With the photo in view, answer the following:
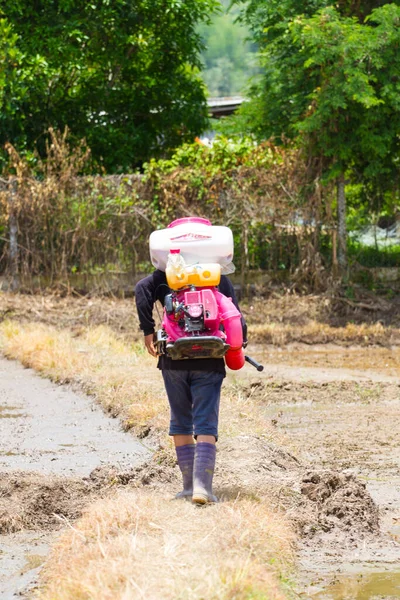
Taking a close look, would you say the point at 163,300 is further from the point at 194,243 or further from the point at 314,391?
the point at 314,391

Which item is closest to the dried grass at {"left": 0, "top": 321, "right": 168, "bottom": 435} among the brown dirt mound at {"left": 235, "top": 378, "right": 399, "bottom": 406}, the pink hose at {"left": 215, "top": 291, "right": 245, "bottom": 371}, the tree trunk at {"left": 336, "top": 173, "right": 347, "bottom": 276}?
the brown dirt mound at {"left": 235, "top": 378, "right": 399, "bottom": 406}

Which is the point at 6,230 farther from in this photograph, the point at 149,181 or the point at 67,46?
the point at 67,46

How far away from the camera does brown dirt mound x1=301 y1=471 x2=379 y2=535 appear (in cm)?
639

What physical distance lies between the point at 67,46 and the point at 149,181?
3.80 metres

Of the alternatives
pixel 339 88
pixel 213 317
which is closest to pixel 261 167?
pixel 339 88

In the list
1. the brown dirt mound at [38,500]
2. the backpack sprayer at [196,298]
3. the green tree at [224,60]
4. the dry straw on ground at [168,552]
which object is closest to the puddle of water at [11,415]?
the brown dirt mound at [38,500]

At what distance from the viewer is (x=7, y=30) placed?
64.6ft

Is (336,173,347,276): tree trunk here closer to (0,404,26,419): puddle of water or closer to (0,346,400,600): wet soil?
(0,346,400,600): wet soil

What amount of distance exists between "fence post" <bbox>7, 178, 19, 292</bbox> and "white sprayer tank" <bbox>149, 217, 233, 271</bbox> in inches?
507

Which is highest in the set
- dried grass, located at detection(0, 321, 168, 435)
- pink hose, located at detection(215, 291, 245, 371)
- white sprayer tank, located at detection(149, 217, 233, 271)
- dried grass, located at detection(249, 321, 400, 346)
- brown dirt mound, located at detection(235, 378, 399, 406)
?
white sprayer tank, located at detection(149, 217, 233, 271)

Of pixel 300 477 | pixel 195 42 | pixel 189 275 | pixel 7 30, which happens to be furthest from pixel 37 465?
pixel 195 42

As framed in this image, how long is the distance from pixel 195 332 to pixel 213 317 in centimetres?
14

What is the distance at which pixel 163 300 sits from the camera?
667 cm

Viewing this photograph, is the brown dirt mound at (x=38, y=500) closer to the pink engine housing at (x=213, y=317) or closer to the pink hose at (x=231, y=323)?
the pink engine housing at (x=213, y=317)
